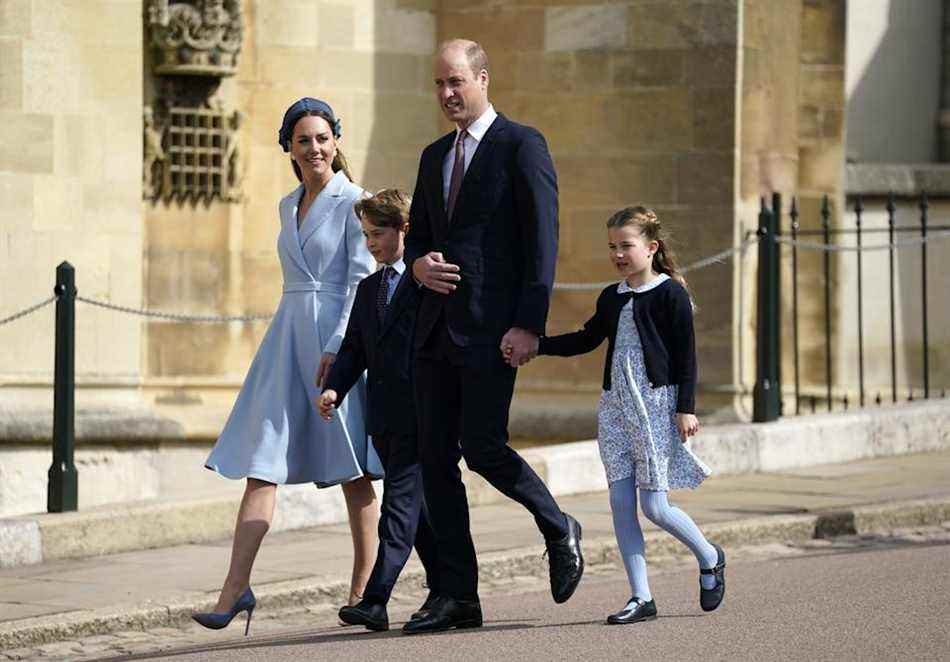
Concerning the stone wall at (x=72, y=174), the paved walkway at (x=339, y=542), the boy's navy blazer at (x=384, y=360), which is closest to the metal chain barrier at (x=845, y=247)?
the paved walkway at (x=339, y=542)

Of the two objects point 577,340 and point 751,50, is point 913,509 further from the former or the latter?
point 751,50

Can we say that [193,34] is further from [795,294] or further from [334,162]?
[334,162]

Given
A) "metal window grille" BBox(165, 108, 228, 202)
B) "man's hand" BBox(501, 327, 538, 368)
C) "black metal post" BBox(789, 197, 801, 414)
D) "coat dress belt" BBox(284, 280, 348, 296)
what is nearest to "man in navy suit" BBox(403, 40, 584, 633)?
"man's hand" BBox(501, 327, 538, 368)

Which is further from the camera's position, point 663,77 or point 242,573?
point 663,77

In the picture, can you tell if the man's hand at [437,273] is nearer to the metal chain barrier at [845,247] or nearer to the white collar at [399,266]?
the white collar at [399,266]

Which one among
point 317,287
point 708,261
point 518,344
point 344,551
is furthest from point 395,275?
point 708,261

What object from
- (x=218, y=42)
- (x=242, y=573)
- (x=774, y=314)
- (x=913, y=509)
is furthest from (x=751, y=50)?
(x=242, y=573)

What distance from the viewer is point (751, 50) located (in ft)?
43.7

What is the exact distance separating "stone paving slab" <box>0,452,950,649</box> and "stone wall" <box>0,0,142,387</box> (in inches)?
97.7

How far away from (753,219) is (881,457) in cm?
179

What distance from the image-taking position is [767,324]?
1205 centimetres

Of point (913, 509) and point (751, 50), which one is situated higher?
point (751, 50)

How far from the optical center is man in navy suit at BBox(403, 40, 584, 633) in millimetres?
6699

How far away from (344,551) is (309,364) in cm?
175
